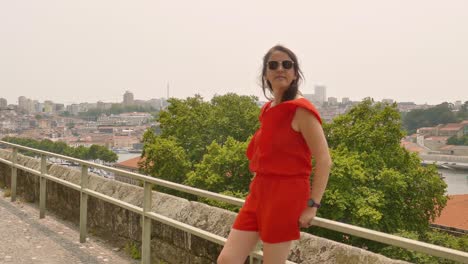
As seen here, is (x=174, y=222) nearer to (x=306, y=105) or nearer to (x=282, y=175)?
(x=282, y=175)

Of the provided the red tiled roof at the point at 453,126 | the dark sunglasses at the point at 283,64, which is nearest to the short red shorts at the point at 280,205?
the dark sunglasses at the point at 283,64

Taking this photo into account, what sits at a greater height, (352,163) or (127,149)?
(352,163)

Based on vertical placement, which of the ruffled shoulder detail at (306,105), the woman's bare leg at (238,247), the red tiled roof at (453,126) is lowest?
the red tiled roof at (453,126)

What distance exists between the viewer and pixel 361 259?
9.55 ft

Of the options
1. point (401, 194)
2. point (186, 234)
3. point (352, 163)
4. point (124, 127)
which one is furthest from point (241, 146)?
point (124, 127)

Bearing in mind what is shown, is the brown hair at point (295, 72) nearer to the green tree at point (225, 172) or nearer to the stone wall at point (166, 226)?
the stone wall at point (166, 226)

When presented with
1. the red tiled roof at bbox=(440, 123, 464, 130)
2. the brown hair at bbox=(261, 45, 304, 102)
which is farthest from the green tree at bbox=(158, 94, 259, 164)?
the red tiled roof at bbox=(440, 123, 464, 130)

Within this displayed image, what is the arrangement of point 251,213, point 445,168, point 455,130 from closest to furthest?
1. point 251,213
2. point 445,168
3. point 455,130

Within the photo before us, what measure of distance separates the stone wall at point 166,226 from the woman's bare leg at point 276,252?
0.77 metres

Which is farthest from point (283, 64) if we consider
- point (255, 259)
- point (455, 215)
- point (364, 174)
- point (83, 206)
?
point (455, 215)

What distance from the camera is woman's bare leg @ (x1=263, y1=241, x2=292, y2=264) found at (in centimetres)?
230

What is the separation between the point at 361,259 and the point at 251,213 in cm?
90

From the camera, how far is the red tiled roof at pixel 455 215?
48.5 meters

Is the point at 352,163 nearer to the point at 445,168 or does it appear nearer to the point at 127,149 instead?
the point at 445,168
